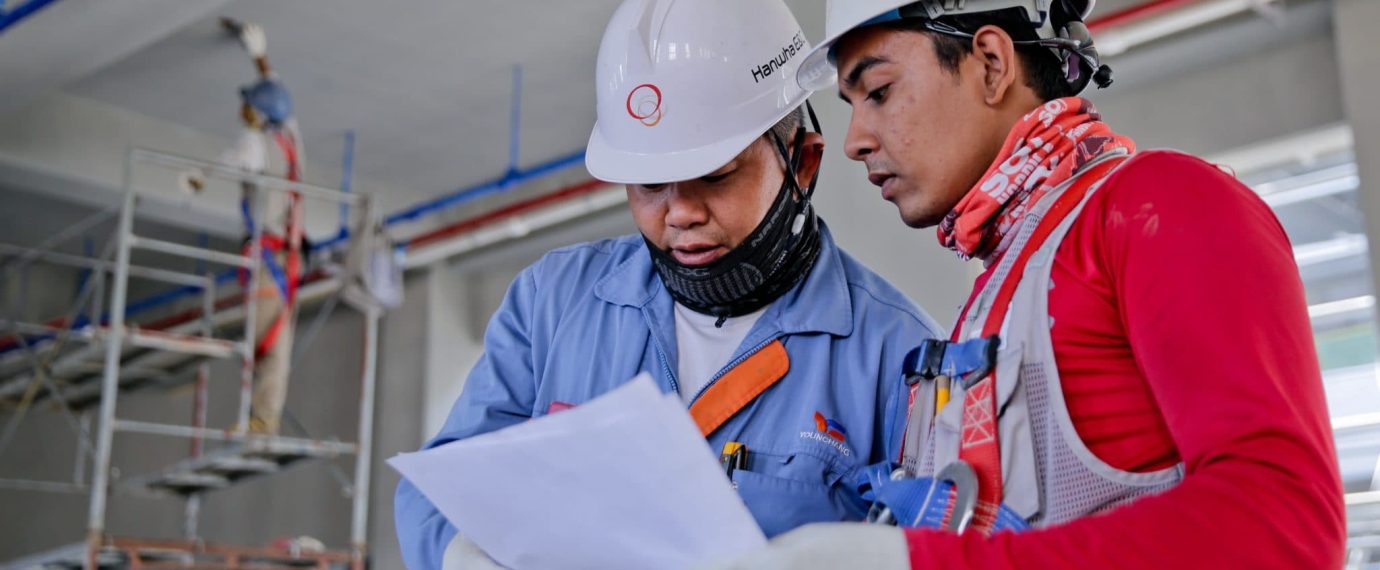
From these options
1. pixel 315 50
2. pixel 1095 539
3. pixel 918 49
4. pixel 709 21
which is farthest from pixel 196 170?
pixel 1095 539

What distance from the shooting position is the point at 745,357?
2.17 metres

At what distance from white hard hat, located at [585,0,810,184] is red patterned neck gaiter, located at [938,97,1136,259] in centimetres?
71

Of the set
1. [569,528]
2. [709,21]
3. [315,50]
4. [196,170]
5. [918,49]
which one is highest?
[315,50]

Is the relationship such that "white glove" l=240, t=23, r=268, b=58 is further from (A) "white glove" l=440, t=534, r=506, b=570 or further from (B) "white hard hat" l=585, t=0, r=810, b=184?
(A) "white glove" l=440, t=534, r=506, b=570

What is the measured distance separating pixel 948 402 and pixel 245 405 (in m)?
6.73

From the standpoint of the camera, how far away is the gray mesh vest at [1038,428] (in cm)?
134

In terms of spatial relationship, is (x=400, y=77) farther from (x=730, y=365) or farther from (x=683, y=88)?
(x=730, y=365)

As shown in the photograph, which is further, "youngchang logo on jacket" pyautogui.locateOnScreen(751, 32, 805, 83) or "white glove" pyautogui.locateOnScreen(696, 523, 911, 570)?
"youngchang logo on jacket" pyautogui.locateOnScreen(751, 32, 805, 83)

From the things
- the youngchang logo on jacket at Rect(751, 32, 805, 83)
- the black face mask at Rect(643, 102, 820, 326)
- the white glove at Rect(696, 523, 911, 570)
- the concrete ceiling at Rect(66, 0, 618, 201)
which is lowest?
the white glove at Rect(696, 523, 911, 570)

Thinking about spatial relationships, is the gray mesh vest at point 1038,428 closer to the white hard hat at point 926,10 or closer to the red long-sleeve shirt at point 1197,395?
the red long-sleeve shirt at point 1197,395

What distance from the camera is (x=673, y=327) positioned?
2.28 metres

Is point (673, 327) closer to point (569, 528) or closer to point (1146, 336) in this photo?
point (569, 528)

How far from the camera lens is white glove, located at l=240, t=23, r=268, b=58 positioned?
855cm

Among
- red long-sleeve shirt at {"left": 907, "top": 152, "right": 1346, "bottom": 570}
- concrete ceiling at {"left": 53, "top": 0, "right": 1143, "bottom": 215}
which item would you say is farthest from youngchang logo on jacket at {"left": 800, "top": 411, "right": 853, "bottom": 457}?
concrete ceiling at {"left": 53, "top": 0, "right": 1143, "bottom": 215}
